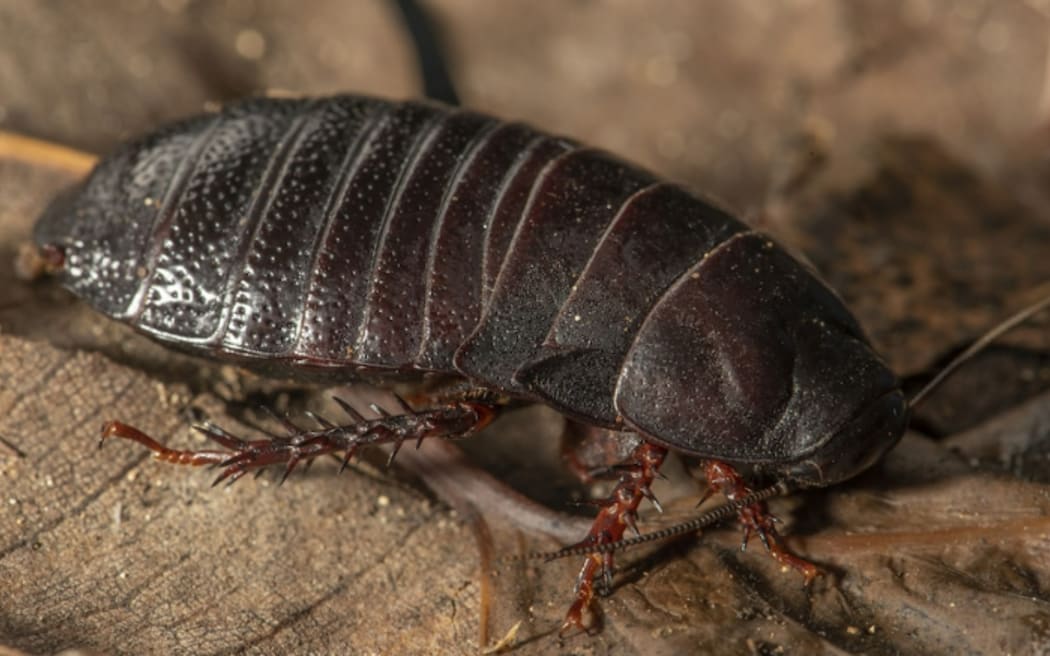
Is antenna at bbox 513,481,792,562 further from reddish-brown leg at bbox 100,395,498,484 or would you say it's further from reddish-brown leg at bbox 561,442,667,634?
reddish-brown leg at bbox 100,395,498,484

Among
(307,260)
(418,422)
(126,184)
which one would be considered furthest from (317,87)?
(418,422)

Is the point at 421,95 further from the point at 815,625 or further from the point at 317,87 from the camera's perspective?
the point at 815,625

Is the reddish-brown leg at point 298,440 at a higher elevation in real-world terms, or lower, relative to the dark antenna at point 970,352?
lower

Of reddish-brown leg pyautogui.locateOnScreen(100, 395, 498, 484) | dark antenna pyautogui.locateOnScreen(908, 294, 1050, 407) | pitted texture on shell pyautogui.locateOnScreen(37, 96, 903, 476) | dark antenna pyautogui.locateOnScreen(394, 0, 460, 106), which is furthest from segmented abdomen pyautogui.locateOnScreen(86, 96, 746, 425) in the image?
dark antenna pyautogui.locateOnScreen(394, 0, 460, 106)

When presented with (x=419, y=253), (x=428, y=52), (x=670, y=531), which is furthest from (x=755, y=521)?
(x=428, y=52)

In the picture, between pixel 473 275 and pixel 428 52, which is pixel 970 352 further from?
pixel 428 52

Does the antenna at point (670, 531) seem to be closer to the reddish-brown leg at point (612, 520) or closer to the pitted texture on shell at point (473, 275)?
the reddish-brown leg at point (612, 520)

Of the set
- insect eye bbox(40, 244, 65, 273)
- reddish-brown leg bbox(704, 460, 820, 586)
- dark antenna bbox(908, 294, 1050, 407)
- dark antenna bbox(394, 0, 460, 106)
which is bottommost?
insect eye bbox(40, 244, 65, 273)

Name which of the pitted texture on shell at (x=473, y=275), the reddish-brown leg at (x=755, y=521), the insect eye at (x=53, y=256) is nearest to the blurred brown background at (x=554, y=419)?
the reddish-brown leg at (x=755, y=521)

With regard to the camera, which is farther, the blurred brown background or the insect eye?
the insect eye
